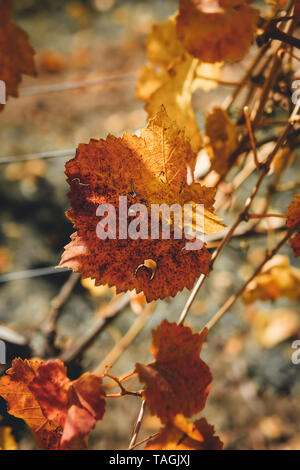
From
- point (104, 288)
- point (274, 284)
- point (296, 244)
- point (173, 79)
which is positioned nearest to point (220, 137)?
point (173, 79)

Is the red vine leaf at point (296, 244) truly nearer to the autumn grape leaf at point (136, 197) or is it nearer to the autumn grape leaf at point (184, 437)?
the autumn grape leaf at point (136, 197)

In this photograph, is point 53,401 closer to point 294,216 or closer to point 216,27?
point 294,216

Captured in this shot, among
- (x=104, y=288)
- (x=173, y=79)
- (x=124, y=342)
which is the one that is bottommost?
(x=124, y=342)

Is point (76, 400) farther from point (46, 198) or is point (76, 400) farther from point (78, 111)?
point (78, 111)

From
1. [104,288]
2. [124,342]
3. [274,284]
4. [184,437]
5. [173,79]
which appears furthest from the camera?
[104,288]

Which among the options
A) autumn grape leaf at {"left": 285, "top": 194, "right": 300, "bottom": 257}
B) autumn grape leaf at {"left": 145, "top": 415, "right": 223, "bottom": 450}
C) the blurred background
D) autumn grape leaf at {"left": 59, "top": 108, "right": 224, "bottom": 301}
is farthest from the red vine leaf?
the blurred background

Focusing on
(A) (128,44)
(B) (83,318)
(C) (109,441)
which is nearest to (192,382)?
(C) (109,441)
